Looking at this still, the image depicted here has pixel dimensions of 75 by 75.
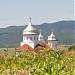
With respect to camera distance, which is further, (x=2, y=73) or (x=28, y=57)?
(x=28, y=57)

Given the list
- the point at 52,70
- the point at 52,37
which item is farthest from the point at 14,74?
the point at 52,37

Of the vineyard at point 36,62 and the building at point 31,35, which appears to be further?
the building at point 31,35

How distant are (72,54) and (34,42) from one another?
79.6 metres

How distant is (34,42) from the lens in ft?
287

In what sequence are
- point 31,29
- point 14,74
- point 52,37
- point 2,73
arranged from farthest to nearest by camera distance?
point 52,37, point 31,29, point 2,73, point 14,74

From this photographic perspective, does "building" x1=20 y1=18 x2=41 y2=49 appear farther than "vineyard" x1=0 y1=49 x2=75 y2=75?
Yes

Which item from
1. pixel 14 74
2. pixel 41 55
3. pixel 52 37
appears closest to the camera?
pixel 14 74

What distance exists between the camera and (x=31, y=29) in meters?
86.2

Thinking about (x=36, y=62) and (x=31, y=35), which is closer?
(x=36, y=62)

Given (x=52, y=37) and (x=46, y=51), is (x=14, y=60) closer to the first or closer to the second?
(x=46, y=51)

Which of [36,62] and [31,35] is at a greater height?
[31,35]

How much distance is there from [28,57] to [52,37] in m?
89.7

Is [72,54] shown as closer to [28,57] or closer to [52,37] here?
[28,57]

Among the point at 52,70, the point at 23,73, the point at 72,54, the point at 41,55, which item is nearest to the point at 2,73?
the point at 23,73
